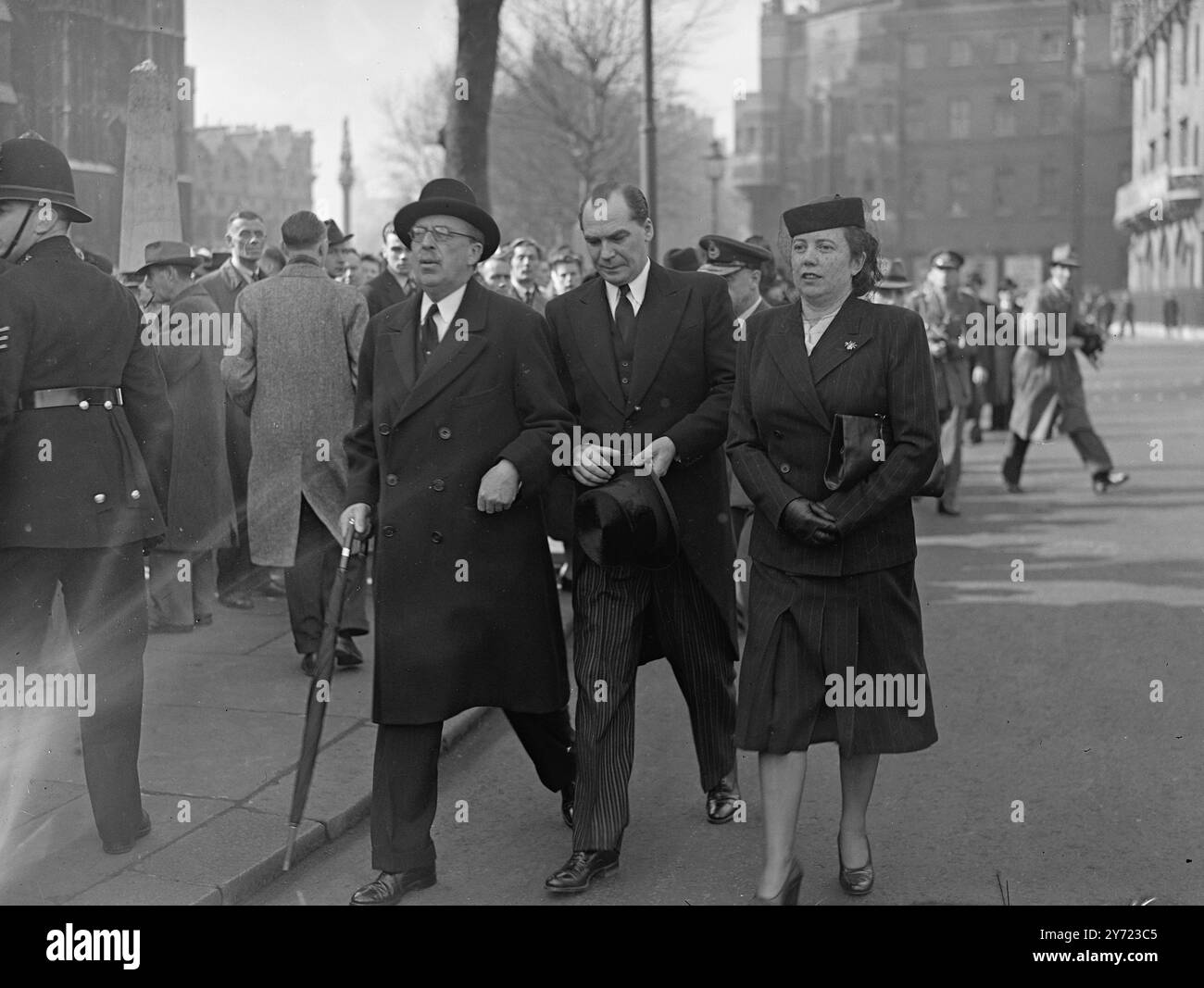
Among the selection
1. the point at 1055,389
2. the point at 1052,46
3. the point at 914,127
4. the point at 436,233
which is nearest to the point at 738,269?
the point at 436,233

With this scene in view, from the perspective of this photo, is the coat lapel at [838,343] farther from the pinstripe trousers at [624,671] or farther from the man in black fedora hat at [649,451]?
the pinstripe trousers at [624,671]

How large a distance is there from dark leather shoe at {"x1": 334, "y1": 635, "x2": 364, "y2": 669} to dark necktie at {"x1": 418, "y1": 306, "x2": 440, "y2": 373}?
9.43ft

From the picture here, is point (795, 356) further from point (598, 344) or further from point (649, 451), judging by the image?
point (598, 344)

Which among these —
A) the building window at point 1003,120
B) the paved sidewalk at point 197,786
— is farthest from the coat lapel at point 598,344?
the building window at point 1003,120

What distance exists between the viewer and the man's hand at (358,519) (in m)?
4.74

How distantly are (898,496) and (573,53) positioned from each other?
116 feet

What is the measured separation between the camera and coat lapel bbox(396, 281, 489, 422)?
4.68 meters

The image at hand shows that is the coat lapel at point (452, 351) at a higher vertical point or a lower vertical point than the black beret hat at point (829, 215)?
lower

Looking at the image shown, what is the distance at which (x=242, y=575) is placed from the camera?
370 inches

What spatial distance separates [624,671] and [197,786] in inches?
64.4
